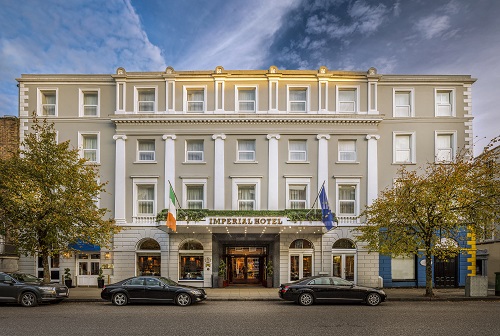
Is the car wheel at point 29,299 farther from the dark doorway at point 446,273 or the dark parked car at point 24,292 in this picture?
the dark doorway at point 446,273

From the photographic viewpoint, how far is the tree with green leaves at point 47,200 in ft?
66.6

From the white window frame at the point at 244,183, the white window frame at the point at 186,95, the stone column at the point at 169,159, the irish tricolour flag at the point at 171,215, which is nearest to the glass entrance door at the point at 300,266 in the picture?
the white window frame at the point at 244,183

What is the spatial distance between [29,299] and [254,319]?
1049cm

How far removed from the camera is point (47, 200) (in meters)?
20.5

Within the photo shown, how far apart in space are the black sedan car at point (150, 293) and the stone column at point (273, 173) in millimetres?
9652

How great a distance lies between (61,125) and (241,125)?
12.2 meters

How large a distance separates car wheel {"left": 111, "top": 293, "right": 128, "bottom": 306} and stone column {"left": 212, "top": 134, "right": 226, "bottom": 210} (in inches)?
372

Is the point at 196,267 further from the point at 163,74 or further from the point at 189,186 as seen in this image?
the point at 163,74

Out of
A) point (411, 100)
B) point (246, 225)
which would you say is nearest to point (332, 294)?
point (246, 225)

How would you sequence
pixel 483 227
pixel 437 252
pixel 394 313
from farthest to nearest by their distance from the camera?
1. pixel 483 227
2. pixel 437 252
3. pixel 394 313

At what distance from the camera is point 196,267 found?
1038 inches

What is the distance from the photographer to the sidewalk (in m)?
20.2

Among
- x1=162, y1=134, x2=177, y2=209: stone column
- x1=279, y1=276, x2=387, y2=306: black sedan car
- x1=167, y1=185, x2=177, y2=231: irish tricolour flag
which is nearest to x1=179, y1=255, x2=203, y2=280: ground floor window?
x1=162, y1=134, x2=177, y2=209: stone column

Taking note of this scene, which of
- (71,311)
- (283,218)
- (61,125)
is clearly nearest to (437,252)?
(283,218)
